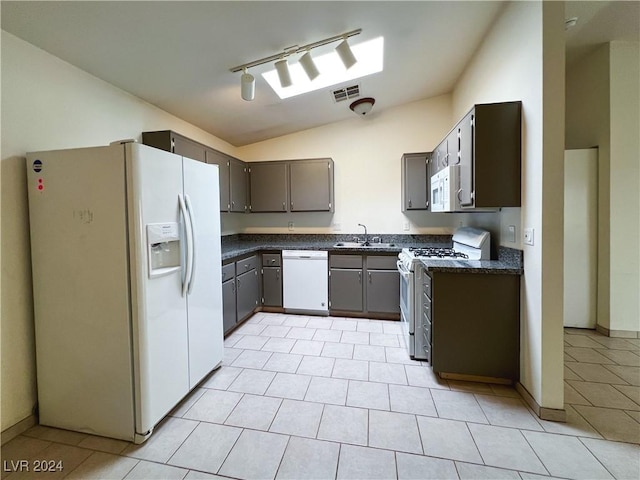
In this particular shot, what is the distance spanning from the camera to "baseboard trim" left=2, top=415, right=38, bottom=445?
5.55 feet

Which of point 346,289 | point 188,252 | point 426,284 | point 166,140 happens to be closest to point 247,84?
point 166,140

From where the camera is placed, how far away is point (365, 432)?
1.75m

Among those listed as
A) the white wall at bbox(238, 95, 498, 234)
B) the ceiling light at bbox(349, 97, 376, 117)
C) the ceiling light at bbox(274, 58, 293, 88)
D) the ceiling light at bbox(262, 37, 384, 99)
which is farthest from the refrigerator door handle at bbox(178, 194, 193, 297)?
the ceiling light at bbox(349, 97, 376, 117)

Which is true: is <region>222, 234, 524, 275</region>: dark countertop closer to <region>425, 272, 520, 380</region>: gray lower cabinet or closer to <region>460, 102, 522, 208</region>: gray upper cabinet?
<region>425, 272, 520, 380</region>: gray lower cabinet

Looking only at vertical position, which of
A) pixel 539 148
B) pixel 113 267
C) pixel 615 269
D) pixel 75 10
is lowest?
pixel 615 269

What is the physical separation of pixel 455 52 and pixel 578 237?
244cm

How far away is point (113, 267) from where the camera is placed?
5.48 ft

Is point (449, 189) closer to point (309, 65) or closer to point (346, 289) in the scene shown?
point (309, 65)

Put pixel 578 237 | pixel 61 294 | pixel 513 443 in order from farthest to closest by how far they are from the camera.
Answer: pixel 578 237 → pixel 61 294 → pixel 513 443

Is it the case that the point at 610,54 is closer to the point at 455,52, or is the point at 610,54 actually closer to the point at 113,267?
the point at 455,52

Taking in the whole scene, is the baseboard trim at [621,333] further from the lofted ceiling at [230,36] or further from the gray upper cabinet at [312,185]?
the gray upper cabinet at [312,185]

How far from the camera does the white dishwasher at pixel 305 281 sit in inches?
150

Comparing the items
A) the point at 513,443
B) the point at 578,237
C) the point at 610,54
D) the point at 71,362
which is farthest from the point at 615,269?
the point at 71,362

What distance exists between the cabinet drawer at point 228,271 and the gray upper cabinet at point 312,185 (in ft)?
4.49
